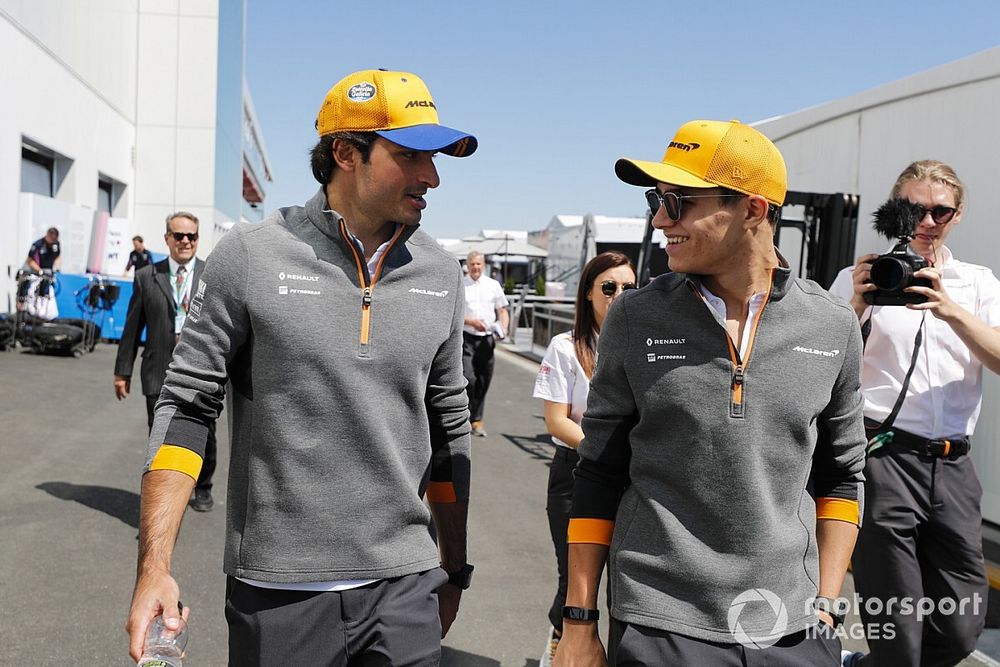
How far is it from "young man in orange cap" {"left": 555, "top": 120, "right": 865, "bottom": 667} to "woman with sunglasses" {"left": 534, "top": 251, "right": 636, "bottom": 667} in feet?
6.05

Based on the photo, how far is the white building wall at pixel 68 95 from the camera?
19.1 m

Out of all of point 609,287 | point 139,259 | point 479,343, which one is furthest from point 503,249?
point 609,287

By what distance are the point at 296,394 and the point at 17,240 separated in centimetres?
1971

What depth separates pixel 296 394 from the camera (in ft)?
7.38

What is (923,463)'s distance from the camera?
138 inches

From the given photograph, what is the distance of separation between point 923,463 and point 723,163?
194 cm

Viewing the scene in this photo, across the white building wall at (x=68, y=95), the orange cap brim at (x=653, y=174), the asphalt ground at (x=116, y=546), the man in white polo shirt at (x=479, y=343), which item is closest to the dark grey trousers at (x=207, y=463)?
the asphalt ground at (x=116, y=546)

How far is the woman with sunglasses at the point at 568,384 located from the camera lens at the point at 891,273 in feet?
4.15

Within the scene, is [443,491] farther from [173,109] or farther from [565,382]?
[173,109]

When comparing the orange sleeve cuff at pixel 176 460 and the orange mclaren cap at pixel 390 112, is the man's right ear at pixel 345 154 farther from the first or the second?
the orange sleeve cuff at pixel 176 460

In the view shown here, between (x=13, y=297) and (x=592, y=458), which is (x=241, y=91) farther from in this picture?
(x=592, y=458)

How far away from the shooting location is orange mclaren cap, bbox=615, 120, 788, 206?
84.9 inches

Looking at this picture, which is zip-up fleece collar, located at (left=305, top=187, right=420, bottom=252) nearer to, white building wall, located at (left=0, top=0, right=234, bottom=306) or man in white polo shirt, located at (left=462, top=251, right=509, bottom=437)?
man in white polo shirt, located at (left=462, top=251, right=509, bottom=437)

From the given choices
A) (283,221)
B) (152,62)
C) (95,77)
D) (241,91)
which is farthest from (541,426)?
(241,91)
